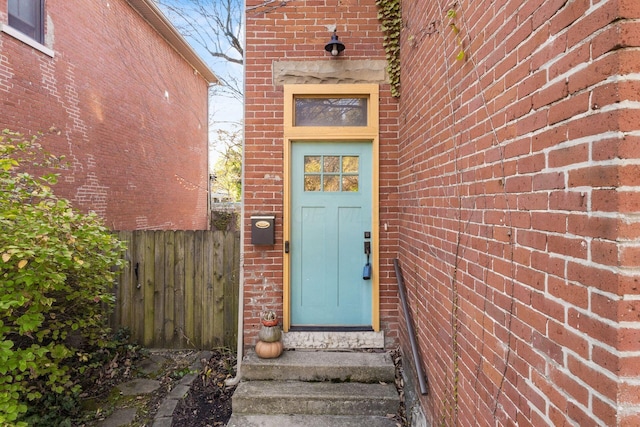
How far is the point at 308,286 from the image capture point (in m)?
3.80

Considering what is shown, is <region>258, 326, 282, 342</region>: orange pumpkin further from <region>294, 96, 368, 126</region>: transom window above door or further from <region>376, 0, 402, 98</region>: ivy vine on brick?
<region>376, 0, 402, 98</region>: ivy vine on brick

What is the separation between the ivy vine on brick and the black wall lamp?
1.67 ft

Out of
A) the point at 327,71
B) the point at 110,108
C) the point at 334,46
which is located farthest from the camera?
the point at 110,108

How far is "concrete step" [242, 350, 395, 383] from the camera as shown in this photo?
330cm

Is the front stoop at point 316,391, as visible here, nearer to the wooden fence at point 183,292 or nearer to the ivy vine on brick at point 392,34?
the wooden fence at point 183,292

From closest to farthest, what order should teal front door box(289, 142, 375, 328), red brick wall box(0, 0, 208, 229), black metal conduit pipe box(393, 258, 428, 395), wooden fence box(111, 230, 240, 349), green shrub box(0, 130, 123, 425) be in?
green shrub box(0, 130, 123, 425) → black metal conduit pipe box(393, 258, 428, 395) → teal front door box(289, 142, 375, 328) → wooden fence box(111, 230, 240, 349) → red brick wall box(0, 0, 208, 229)

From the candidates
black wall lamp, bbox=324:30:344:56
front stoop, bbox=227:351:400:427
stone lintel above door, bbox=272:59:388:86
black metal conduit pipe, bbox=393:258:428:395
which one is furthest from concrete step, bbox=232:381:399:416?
black wall lamp, bbox=324:30:344:56

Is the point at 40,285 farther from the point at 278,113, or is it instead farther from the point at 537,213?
the point at 537,213

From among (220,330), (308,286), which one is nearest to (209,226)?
(220,330)

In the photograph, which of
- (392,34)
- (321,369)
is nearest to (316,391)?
(321,369)

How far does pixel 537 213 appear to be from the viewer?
1.31 meters

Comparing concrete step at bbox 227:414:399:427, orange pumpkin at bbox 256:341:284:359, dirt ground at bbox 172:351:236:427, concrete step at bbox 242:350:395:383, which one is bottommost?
dirt ground at bbox 172:351:236:427

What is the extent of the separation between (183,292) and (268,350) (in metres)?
1.67

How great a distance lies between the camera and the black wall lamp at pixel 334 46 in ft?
11.7
